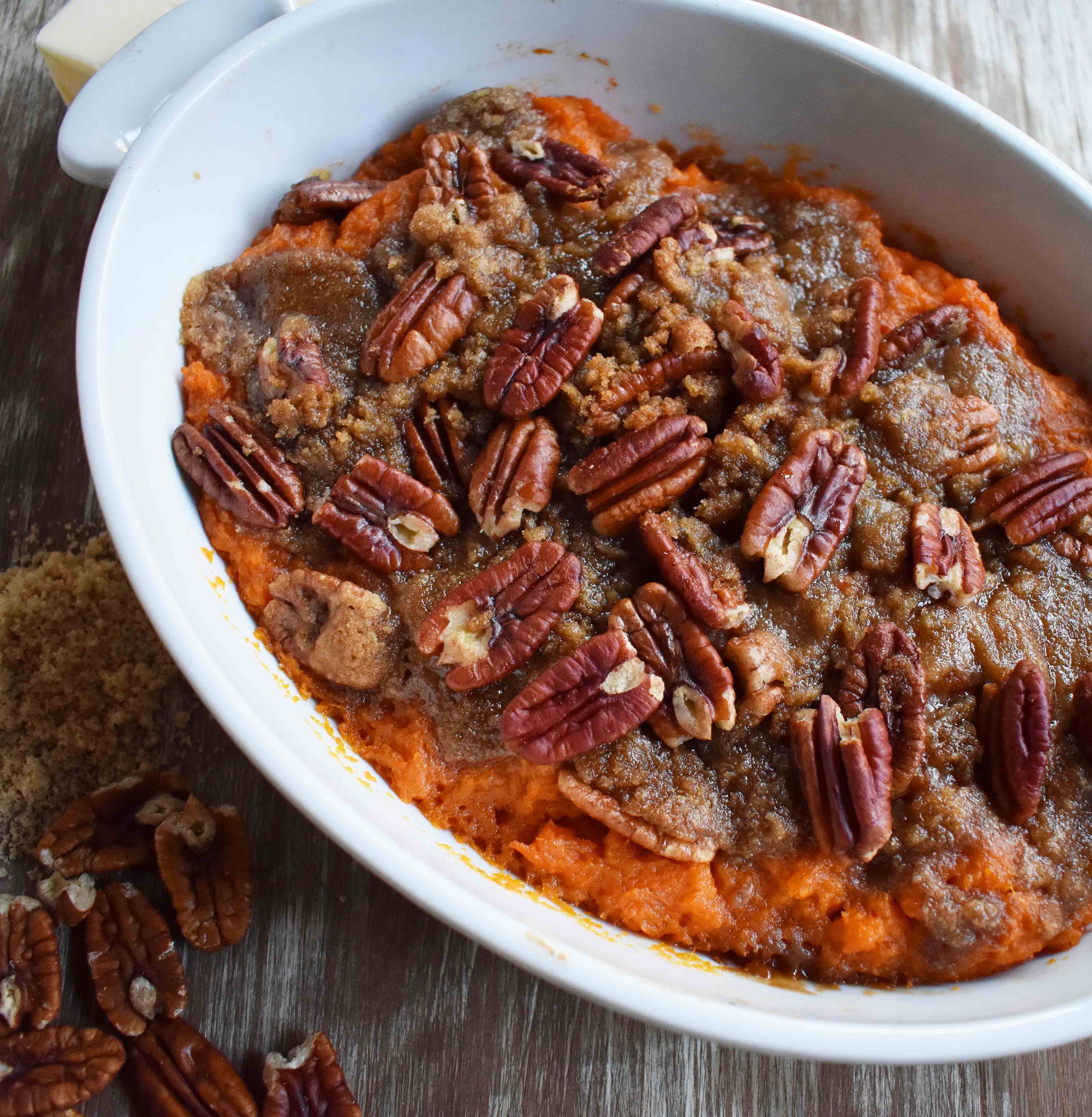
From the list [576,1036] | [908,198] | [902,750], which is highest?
[908,198]

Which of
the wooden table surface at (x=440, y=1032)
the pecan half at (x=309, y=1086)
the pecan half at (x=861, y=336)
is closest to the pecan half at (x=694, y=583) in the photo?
A: the pecan half at (x=861, y=336)

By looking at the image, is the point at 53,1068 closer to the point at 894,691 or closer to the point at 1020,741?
the point at 894,691

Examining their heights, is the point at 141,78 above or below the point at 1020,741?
above

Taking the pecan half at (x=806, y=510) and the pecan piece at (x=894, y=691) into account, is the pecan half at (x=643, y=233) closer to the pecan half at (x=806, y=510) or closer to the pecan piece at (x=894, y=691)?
the pecan half at (x=806, y=510)

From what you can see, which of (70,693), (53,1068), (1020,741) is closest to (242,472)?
(70,693)

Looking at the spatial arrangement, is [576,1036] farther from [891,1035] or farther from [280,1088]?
[891,1035]

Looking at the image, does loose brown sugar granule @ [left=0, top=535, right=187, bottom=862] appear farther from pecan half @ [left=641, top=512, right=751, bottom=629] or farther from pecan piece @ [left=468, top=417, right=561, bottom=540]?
pecan half @ [left=641, top=512, right=751, bottom=629]

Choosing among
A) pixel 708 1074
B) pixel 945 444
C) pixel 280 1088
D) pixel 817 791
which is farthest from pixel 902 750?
pixel 280 1088
